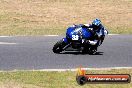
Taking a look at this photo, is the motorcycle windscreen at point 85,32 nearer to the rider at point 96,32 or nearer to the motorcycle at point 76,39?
the motorcycle at point 76,39

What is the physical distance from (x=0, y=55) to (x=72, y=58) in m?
2.45

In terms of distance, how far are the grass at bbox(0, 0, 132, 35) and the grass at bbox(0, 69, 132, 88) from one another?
433 inches

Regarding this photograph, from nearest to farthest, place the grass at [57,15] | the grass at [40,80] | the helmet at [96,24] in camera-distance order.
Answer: the grass at [40,80]
the helmet at [96,24]
the grass at [57,15]

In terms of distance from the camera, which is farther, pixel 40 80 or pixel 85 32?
pixel 85 32

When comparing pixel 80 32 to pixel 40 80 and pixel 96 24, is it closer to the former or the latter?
pixel 96 24

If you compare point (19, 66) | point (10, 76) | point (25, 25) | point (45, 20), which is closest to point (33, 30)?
point (25, 25)

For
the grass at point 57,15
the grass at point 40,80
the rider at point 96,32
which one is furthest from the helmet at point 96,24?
the grass at point 57,15

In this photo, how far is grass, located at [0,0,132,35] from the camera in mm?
27594

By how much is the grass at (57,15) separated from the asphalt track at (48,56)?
3.76 metres

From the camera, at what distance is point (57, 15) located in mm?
32656

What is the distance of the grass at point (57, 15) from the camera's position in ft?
90.5

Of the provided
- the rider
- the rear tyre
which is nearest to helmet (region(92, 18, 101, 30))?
the rider

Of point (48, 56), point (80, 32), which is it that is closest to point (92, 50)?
point (80, 32)

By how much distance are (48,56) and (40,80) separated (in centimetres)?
487
